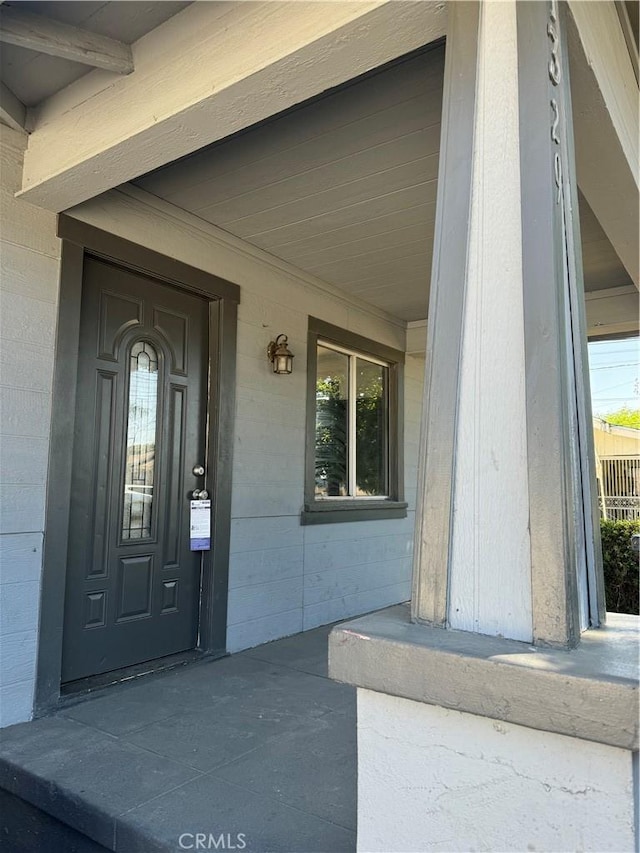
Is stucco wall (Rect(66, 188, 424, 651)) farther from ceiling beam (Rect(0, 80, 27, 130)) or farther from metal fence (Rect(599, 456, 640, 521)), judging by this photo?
metal fence (Rect(599, 456, 640, 521))

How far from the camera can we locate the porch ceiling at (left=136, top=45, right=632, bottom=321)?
7.90 feet

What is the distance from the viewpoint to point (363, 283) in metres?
4.42

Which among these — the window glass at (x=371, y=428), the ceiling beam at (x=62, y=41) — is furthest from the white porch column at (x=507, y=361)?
the window glass at (x=371, y=428)

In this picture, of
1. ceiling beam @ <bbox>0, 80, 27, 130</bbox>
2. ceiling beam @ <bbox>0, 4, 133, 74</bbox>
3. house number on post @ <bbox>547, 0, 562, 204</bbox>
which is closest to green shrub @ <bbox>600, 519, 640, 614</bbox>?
house number on post @ <bbox>547, 0, 562, 204</bbox>

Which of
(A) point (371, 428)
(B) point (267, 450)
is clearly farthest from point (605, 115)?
(A) point (371, 428)

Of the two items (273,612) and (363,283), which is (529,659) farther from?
(363,283)

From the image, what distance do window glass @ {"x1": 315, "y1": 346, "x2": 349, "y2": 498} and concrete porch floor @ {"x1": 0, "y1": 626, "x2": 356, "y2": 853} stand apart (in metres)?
1.85

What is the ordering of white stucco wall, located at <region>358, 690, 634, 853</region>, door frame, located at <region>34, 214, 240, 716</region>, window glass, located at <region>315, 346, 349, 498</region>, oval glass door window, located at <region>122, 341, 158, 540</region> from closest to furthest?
white stucco wall, located at <region>358, 690, 634, 853</region>
door frame, located at <region>34, 214, 240, 716</region>
oval glass door window, located at <region>122, 341, 158, 540</region>
window glass, located at <region>315, 346, 349, 498</region>

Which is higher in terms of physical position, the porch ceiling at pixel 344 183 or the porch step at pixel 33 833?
the porch ceiling at pixel 344 183

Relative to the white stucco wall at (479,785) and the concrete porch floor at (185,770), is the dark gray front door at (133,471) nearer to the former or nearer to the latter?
the concrete porch floor at (185,770)

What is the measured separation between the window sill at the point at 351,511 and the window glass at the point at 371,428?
17 cm

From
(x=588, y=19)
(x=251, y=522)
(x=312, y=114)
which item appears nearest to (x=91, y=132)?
(x=312, y=114)

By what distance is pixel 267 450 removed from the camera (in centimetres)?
387

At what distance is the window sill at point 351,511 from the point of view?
13.7ft
